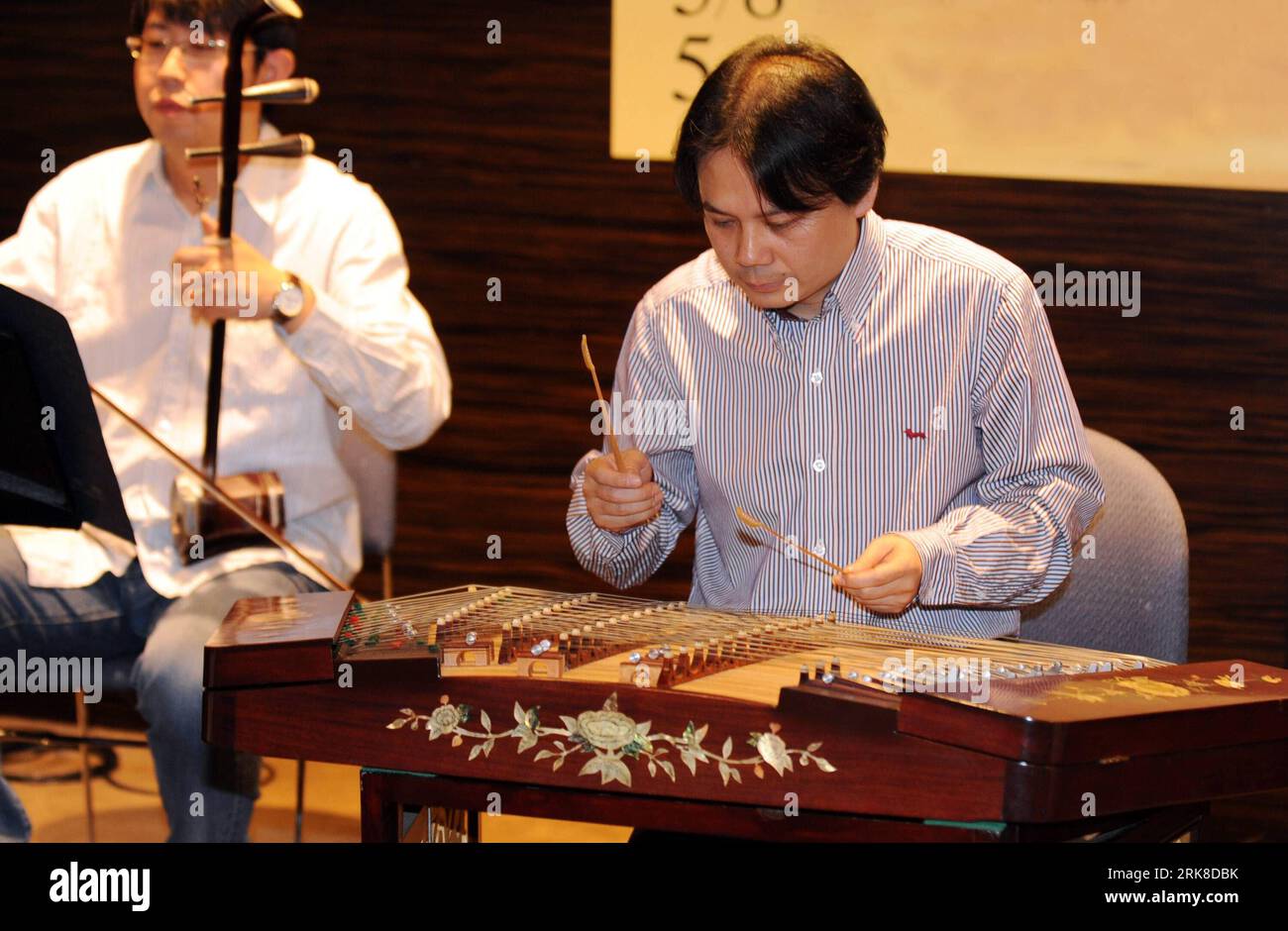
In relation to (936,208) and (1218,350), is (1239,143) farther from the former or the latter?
(936,208)

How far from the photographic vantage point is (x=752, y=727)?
4.89 ft

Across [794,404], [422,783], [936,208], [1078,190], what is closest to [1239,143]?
[1078,190]

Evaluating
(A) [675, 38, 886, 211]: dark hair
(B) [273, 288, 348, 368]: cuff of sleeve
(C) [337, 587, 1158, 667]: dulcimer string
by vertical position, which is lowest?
(C) [337, 587, 1158, 667]: dulcimer string

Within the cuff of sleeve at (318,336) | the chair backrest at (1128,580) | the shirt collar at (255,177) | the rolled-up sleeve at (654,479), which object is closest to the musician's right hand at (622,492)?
the rolled-up sleeve at (654,479)

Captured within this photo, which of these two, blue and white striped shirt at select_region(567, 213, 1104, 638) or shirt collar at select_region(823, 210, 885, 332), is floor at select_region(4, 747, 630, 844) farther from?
shirt collar at select_region(823, 210, 885, 332)

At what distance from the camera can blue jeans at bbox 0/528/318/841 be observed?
240 cm

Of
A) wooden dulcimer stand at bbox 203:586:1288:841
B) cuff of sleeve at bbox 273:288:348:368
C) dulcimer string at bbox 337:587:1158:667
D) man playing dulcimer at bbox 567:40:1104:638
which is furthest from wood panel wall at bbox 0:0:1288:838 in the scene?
wooden dulcimer stand at bbox 203:586:1288:841

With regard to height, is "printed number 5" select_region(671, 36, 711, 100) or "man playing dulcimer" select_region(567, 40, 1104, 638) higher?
"printed number 5" select_region(671, 36, 711, 100)

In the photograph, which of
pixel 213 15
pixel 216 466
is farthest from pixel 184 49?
pixel 216 466

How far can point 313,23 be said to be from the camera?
11.3 ft

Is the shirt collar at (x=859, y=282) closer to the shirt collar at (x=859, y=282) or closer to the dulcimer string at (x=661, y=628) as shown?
the shirt collar at (x=859, y=282)

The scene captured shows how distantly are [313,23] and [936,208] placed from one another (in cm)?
150

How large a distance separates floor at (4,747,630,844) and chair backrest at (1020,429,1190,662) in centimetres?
120

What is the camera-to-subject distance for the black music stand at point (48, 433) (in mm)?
1986
